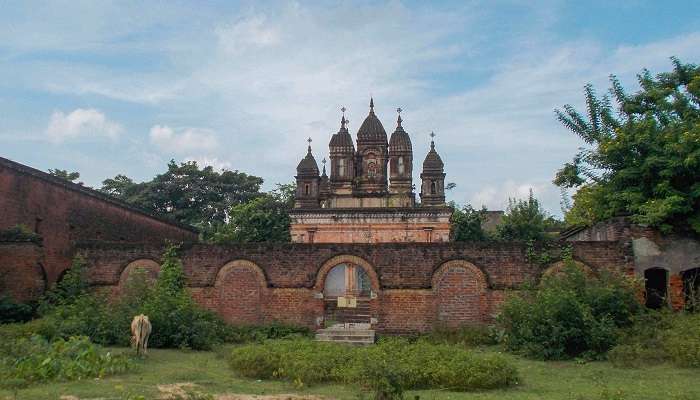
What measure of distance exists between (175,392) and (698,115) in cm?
1525

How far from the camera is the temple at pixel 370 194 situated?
33.5 metres

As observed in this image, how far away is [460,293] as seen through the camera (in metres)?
17.5

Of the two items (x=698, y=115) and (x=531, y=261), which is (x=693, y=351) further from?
(x=698, y=115)

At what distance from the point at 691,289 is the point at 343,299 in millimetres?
8505

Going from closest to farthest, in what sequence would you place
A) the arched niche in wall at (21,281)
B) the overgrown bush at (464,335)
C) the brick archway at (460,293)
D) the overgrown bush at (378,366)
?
the overgrown bush at (378,366)
the overgrown bush at (464,335)
the brick archway at (460,293)
the arched niche in wall at (21,281)

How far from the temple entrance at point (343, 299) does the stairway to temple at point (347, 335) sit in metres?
0.73

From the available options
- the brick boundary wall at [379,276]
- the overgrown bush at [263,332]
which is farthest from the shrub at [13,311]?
the overgrown bush at [263,332]

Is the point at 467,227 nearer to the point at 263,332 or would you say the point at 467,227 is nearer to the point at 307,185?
the point at 307,185

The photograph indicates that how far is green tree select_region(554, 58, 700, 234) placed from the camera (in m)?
16.4

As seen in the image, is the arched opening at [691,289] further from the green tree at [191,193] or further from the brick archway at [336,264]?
the green tree at [191,193]

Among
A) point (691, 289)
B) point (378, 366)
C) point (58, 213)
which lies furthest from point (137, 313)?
point (691, 289)

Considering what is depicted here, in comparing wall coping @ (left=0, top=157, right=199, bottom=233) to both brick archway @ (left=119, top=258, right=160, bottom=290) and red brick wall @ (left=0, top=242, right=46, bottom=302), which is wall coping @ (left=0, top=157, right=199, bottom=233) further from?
brick archway @ (left=119, top=258, right=160, bottom=290)

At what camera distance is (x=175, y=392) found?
956 centimetres

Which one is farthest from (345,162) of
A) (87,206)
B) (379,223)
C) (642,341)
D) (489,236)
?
(642,341)
